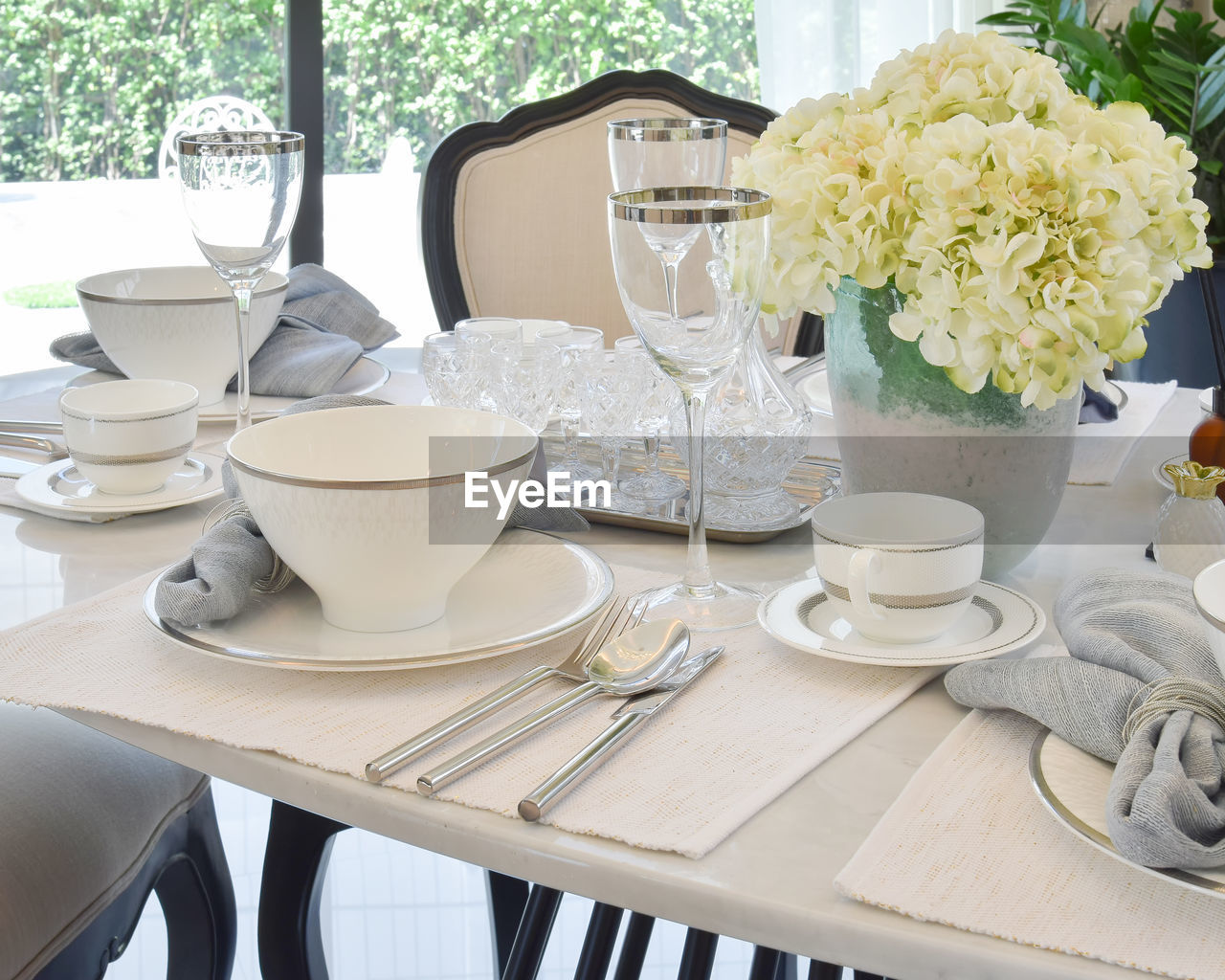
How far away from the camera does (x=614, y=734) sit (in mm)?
576

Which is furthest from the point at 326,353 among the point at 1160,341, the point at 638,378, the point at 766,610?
the point at 1160,341

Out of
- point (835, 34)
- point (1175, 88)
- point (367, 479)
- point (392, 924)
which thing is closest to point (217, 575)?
point (367, 479)

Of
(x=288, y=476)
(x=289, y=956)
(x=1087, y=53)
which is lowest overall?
(x=289, y=956)

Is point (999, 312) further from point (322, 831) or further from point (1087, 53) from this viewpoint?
point (1087, 53)

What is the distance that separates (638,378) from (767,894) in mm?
521

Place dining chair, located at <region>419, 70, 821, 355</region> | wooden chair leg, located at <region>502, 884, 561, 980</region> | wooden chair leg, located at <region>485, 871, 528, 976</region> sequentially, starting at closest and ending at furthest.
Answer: wooden chair leg, located at <region>502, 884, 561, 980</region>
wooden chair leg, located at <region>485, 871, 528, 976</region>
dining chair, located at <region>419, 70, 821, 355</region>

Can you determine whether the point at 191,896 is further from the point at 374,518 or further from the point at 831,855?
the point at 831,855

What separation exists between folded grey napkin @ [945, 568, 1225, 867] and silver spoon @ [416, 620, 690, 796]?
14 cm

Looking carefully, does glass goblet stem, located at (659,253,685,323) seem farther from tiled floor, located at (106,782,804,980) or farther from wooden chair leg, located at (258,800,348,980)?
tiled floor, located at (106,782,804,980)

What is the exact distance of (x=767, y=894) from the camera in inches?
18.4

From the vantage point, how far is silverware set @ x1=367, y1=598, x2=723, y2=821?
0.54m

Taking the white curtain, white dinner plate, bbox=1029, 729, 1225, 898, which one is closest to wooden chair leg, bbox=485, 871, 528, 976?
white dinner plate, bbox=1029, 729, 1225, 898

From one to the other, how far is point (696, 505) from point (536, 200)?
117cm

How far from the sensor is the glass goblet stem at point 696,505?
731mm
